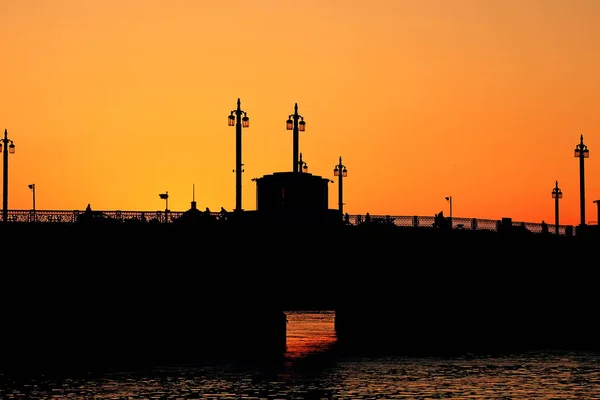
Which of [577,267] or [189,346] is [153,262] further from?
[577,267]

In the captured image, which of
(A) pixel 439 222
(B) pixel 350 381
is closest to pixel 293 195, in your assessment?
(A) pixel 439 222

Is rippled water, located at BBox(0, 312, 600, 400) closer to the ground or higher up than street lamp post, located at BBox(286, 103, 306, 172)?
closer to the ground

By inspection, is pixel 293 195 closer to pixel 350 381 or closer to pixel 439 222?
pixel 439 222

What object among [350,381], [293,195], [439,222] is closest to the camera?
[350,381]

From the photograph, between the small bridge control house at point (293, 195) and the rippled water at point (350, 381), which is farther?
the small bridge control house at point (293, 195)

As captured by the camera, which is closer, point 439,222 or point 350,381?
point 350,381

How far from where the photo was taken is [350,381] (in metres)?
66.5

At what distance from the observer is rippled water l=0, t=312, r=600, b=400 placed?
61469mm

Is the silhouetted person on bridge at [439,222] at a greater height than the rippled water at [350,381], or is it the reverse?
the silhouetted person on bridge at [439,222]

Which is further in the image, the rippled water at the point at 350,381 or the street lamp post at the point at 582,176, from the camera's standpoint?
the street lamp post at the point at 582,176

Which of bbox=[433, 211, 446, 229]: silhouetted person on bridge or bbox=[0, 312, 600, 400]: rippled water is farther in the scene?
bbox=[433, 211, 446, 229]: silhouetted person on bridge

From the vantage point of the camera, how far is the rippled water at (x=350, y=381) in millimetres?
61469

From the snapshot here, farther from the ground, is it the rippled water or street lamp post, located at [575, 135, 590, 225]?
street lamp post, located at [575, 135, 590, 225]

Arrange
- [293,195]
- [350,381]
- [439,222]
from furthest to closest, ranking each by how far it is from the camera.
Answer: [293,195], [439,222], [350,381]
